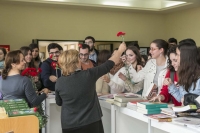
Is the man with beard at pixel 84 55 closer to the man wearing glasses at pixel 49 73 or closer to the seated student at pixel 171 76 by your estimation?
the man wearing glasses at pixel 49 73

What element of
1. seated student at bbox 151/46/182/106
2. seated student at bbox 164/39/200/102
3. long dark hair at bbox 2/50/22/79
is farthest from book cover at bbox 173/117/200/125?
long dark hair at bbox 2/50/22/79

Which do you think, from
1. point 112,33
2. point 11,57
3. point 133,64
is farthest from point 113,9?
point 11,57

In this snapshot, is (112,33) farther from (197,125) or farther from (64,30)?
(197,125)

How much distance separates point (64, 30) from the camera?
728cm

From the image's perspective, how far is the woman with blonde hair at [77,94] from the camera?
2463mm

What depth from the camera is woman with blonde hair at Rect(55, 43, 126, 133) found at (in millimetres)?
2463

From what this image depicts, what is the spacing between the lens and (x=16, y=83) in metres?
2.72

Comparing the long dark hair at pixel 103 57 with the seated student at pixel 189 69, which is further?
the long dark hair at pixel 103 57

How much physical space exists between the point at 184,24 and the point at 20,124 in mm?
7013

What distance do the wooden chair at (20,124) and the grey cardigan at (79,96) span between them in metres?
0.71

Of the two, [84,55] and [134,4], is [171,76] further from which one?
[134,4]

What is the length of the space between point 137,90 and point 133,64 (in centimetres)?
36

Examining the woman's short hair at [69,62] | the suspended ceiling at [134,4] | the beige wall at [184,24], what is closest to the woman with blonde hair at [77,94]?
the woman's short hair at [69,62]

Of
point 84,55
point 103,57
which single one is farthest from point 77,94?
point 103,57
